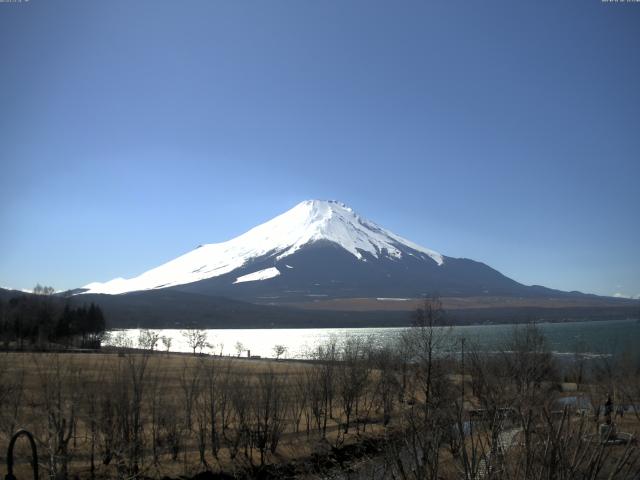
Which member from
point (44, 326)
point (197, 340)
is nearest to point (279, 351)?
point (44, 326)

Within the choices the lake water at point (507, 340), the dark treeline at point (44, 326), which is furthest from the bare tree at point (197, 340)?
the dark treeline at point (44, 326)

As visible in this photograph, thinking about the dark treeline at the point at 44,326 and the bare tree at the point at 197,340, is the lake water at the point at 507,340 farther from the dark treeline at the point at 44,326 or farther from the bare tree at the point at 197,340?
the dark treeline at the point at 44,326

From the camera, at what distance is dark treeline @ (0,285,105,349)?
8094 centimetres

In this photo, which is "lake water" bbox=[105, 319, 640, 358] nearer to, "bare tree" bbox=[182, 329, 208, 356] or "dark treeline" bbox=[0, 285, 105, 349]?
"bare tree" bbox=[182, 329, 208, 356]

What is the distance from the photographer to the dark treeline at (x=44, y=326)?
8094 cm

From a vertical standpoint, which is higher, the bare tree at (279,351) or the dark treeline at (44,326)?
the dark treeline at (44,326)

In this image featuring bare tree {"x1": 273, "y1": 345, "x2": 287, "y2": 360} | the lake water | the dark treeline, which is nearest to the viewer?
the lake water

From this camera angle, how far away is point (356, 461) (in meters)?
26.9

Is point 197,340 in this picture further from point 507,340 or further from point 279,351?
point 507,340

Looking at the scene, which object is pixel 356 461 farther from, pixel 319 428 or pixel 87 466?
pixel 87 466

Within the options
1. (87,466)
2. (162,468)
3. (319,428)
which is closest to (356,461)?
(319,428)

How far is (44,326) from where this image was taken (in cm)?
8331

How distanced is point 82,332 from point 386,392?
3008 inches

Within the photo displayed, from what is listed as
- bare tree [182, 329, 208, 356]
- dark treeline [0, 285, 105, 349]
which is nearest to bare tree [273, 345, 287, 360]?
bare tree [182, 329, 208, 356]
